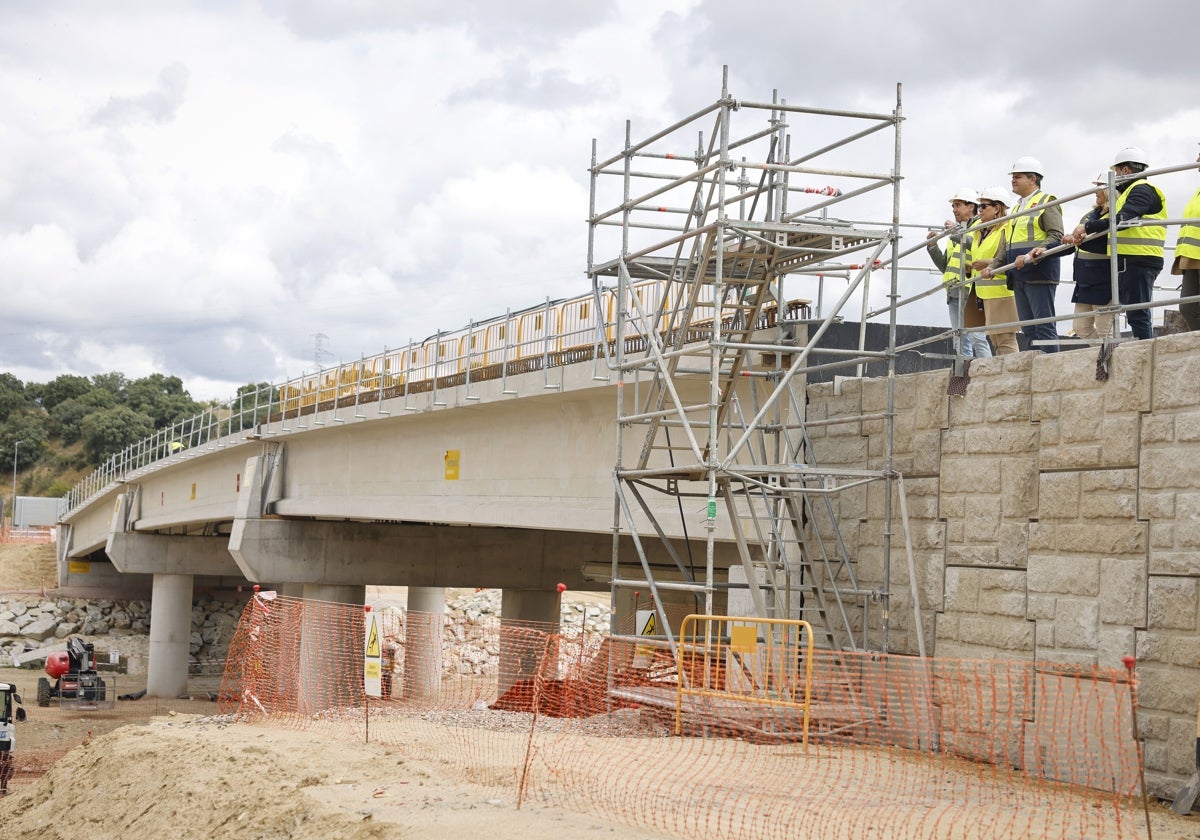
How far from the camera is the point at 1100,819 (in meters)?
9.02

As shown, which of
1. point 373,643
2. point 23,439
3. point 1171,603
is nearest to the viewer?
point 1171,603

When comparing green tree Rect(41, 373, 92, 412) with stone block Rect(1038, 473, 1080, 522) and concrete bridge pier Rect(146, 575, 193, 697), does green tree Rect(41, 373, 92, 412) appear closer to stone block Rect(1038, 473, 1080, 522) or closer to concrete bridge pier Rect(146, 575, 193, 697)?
concrete bridge pier Rect(146, 575, 193, 697)

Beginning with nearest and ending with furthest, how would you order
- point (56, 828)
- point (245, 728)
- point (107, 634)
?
point (56, 828), point (245, 728), point (107, 634)

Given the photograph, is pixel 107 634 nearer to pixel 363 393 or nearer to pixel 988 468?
pixel 363 393

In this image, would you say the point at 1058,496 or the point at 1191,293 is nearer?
the point at 1191,293

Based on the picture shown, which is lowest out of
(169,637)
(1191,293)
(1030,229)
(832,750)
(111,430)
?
(169,637)

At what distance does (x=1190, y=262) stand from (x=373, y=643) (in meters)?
8.67

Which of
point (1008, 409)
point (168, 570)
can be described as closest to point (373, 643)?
point (1008, 409)

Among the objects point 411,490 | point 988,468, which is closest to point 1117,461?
point 988,468

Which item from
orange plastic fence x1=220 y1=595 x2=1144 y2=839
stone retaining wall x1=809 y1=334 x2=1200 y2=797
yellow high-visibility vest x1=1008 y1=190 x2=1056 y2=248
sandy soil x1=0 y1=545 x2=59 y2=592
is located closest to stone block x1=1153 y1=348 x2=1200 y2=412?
stone retaining wall x1=809 y1=334 x2=1200 y2=797

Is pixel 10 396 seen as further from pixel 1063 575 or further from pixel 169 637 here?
pixel 1063 575

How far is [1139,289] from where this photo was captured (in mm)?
10953

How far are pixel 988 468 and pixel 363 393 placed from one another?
50.8ft

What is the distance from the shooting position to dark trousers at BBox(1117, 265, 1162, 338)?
35.8ft
